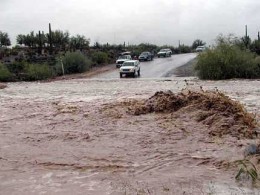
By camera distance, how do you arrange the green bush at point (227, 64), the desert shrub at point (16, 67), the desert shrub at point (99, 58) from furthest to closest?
the desert shrub at point (99, 58) < the desert shrub at point (16, 67) < the green bush at point (227, 64)

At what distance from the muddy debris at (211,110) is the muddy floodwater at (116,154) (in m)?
0.33

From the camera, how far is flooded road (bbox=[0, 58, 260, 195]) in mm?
8102

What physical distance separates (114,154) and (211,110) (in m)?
4.93

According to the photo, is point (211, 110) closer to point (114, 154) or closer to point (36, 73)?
point (114, 154)

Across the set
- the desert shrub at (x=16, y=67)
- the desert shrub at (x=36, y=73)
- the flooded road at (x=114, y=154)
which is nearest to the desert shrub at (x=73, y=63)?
the desert shrub at (x=16, y=67)

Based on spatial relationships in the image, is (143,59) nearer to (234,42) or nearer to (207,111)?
(234,42)

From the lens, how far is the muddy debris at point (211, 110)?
40.0 feet

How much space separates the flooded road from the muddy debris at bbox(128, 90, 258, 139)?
36 centimetres

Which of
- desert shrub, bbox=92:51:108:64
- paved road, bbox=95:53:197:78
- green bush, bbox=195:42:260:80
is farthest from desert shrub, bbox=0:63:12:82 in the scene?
desert shrub, bbox=92:51:108:64

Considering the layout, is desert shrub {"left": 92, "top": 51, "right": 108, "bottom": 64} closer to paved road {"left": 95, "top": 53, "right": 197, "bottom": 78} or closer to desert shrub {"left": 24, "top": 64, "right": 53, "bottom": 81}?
paved road {"left": 95, "top": 53, "right": 197, "bottom": 78}

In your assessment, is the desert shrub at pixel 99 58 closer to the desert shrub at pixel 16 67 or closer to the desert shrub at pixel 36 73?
the desert shrub at pixel 16 67

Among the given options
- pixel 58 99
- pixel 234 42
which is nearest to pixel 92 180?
pixel 58 99

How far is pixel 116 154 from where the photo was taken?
34.7 ft

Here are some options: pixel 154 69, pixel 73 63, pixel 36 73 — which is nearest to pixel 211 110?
pixel 36 73
